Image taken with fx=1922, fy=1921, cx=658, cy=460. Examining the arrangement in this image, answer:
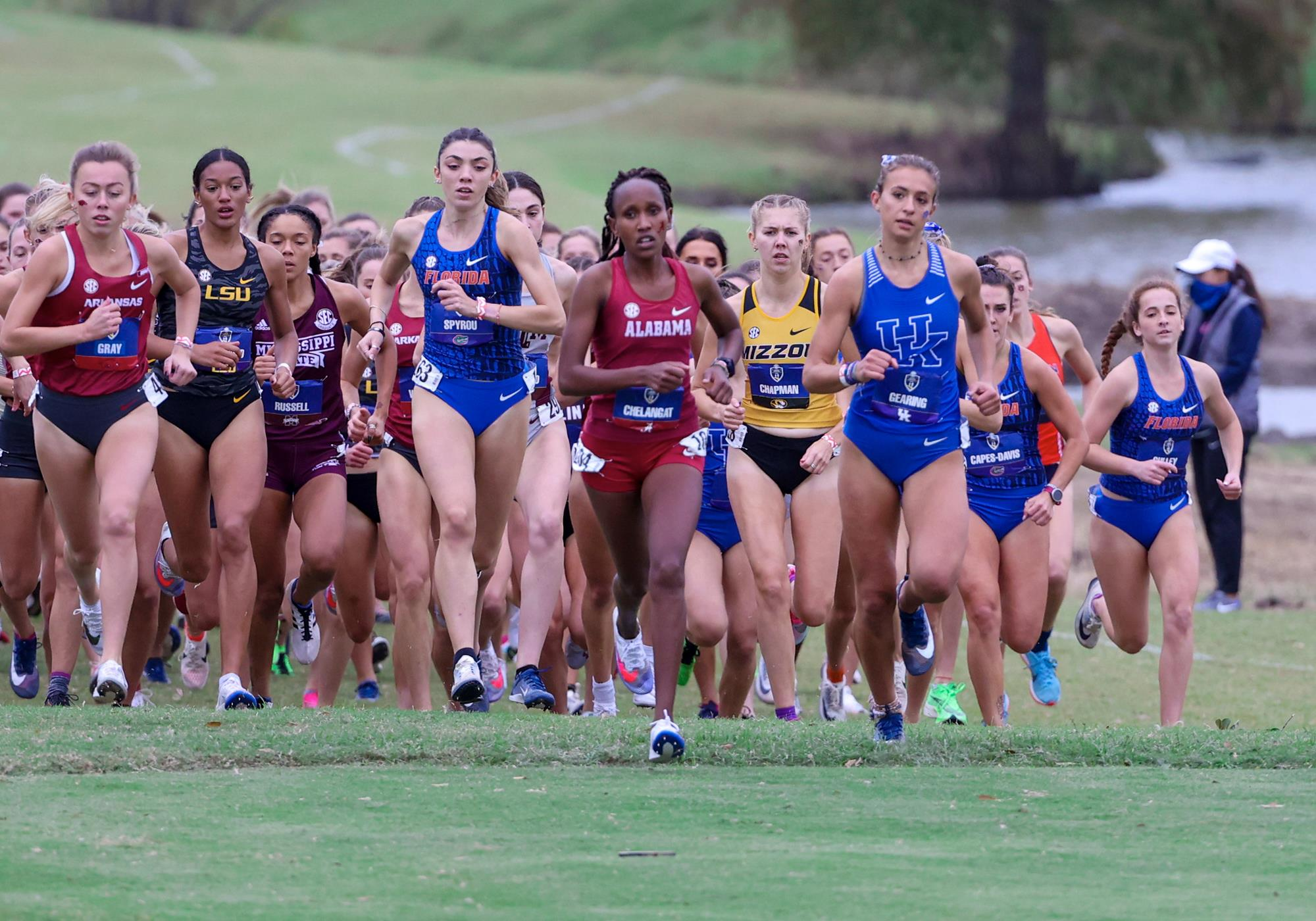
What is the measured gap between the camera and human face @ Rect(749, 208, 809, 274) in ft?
31.4

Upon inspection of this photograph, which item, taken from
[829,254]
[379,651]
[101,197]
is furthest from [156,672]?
[829,254]

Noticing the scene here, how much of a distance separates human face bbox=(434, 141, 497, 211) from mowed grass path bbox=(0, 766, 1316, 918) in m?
2.70

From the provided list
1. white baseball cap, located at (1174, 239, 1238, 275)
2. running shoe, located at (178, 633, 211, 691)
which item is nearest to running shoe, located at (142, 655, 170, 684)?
running shoe, located at (178, 633, 211, 691)

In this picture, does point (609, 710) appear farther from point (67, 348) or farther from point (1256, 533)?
point (1256, 533)

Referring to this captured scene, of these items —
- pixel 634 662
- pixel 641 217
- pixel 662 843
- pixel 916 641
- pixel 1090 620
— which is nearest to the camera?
pixel 662 843

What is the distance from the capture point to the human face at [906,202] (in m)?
7.75

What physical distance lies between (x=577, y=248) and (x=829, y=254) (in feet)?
5.97

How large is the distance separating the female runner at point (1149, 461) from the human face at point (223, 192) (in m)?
4.39

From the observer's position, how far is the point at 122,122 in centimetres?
4897

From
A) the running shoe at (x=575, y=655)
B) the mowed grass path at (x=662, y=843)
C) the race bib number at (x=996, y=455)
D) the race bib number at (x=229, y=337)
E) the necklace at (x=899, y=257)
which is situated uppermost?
the necklace at (x=899, y=257)

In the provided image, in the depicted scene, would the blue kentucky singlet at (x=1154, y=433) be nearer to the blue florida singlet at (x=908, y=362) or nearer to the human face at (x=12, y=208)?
the blue florida singlet at (x=908, y=362)

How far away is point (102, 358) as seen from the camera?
344 inches

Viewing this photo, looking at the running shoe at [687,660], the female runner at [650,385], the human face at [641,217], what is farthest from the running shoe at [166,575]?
the human face at [641,217]

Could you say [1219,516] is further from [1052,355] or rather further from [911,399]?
[911,399]
